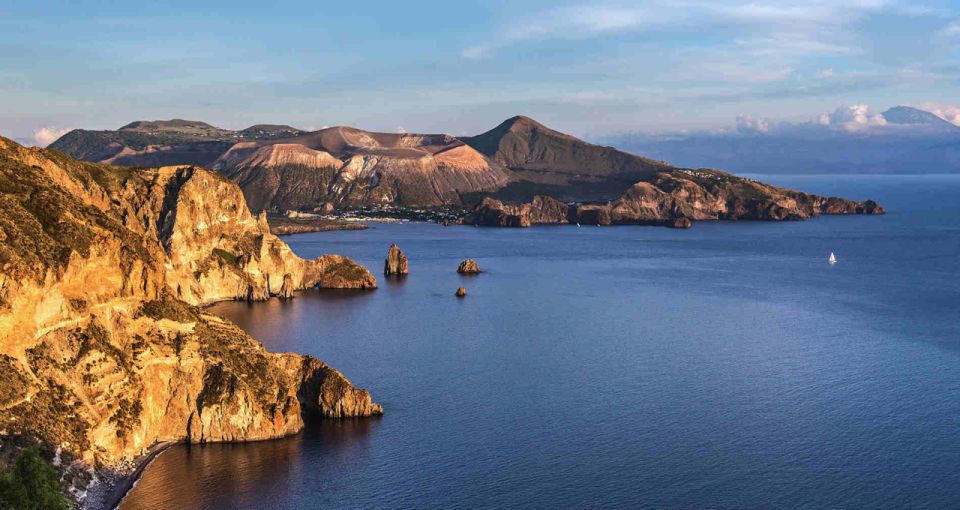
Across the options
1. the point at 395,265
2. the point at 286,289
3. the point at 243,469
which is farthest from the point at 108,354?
the point at 395,265

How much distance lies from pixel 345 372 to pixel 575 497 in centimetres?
3687

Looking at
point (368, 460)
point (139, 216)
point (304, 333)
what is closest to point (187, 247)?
point (139, 216)

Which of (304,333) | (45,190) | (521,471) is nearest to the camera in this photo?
(521,471)

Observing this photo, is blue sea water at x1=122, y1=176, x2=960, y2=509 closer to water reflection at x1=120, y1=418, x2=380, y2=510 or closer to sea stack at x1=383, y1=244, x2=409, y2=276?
water reflection at x1=120, y1=418, x2=380, y2=510

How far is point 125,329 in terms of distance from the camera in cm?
7000

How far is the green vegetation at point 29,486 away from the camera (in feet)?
168

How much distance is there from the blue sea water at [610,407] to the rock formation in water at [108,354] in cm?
260

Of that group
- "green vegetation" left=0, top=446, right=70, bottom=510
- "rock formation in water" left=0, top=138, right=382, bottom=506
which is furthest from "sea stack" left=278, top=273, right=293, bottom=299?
"green vegetation" left=0, top=446, right=70, bottom=510

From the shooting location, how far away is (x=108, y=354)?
66938 mm

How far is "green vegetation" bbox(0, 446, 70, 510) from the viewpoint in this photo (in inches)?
2014

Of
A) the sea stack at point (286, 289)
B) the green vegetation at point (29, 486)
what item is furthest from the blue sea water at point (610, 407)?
the green vegetation at point (29, 486)

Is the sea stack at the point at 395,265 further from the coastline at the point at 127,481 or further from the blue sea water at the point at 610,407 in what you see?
the coastline at the point at 127,481

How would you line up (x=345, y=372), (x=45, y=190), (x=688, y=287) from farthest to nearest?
(x=688, y=287)
(x=345, y=372)
(x=45, y=190)

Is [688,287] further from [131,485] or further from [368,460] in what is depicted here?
[131,485]
